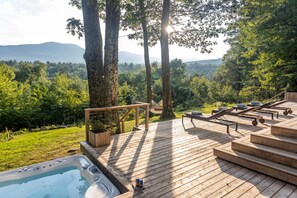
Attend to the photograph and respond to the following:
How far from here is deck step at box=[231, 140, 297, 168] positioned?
3.20 meters

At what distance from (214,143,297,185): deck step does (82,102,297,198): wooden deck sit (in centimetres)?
8

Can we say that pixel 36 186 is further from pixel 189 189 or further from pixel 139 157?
pixel 189 189

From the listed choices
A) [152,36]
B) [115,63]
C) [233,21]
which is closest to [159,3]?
[152,36]

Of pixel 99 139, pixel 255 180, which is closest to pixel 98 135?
pixel 99 139

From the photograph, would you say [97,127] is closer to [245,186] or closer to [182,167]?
[182,167]

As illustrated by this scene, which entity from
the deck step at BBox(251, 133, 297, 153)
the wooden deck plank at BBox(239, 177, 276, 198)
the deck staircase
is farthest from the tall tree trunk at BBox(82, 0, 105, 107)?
the wooden deck plank at BBox(239, 177, 276, 198)

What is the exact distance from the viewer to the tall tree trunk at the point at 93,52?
5258mm

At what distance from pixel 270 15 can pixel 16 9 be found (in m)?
11.3

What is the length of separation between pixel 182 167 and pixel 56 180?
2.47 m

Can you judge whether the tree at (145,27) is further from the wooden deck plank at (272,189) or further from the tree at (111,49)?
the wooden deck plank at (272,189)

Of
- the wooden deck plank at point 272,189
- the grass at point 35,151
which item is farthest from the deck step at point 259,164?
the grass at point 35,151

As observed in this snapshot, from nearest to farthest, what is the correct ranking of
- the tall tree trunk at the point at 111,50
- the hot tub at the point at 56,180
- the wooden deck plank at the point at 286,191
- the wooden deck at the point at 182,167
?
1. the wooden deck plank at the point at 286,191
2. the wooden deck at the point at 182,167
3. the hot tub at the point at 56,180
4. the tall tree trunk at the point at 111,50

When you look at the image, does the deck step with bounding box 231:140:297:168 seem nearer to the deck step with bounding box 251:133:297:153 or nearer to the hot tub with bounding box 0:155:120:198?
the deck step with bounding box 251:133:297:153

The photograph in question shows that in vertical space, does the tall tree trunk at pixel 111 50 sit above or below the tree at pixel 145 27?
below
